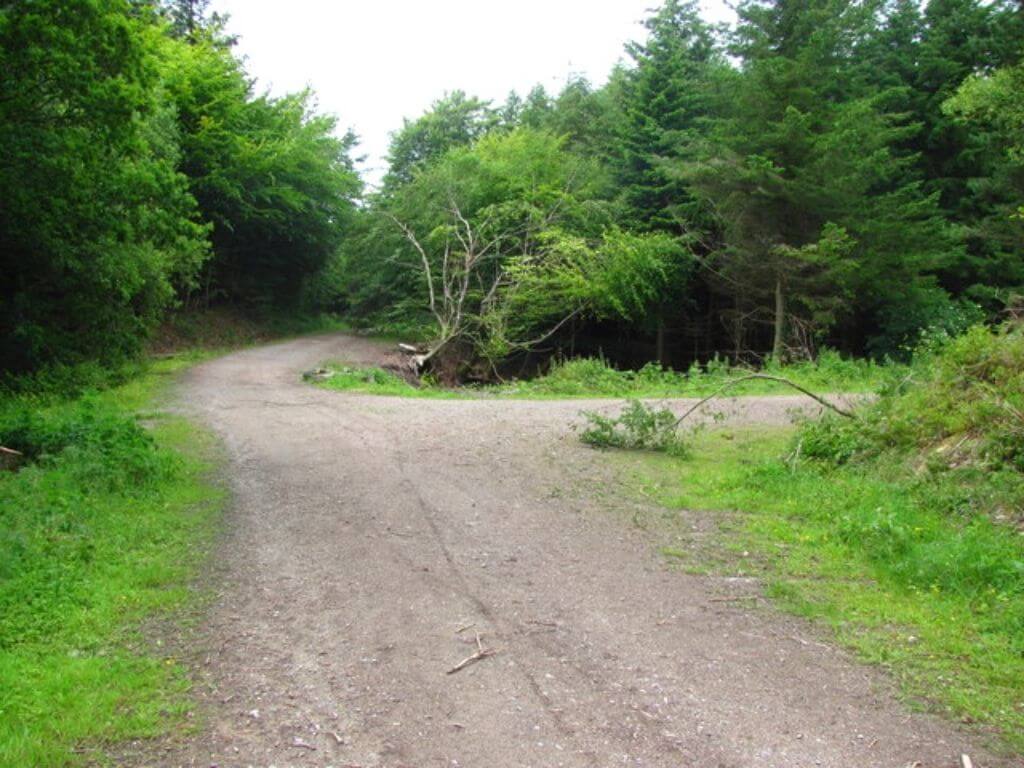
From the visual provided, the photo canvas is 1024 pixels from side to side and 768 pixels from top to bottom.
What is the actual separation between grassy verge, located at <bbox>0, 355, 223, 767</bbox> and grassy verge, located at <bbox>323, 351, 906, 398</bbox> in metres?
7.69

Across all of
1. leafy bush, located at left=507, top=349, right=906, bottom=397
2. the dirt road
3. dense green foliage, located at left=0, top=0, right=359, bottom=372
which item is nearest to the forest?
dense green foliage, located at left=0, top=0, right=359, bottom=372

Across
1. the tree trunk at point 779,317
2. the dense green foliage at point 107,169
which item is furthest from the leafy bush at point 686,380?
the dense green foliage at point 107,169

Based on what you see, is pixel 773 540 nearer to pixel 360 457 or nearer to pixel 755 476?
pixel 755 476

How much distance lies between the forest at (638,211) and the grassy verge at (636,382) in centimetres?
213

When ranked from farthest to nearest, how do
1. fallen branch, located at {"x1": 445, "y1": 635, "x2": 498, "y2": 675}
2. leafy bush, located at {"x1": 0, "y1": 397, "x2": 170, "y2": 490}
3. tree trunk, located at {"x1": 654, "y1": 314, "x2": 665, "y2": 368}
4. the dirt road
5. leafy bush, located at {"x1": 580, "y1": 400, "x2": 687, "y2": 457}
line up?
tree trunk, located at {"x1": 654, "y1": 314, "x2": 665, "y2": 368} → leafy bush, located at {"x1": 580, "y1": 400, "x2": 687, "y2": 457} → leafy bush, located at {"x1": 0, "y1": 397, "x2": 170, "y2": 490} → fallen branch, located at {"x1": 445, "y1": 635, "x2": 498, "y2": 675} → the dirt road

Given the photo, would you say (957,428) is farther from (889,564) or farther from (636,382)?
(636,382)

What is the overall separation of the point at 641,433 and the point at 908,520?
410 cm

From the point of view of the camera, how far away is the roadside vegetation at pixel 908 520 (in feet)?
13.4

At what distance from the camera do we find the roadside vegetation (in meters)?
4.07

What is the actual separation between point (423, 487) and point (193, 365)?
46.3ft

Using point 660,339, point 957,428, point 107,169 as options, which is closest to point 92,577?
point 957,428

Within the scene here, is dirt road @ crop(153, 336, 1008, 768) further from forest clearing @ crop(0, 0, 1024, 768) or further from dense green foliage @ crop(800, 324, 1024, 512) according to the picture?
dense green foliage @ crop(800, 324, 1024, 512)

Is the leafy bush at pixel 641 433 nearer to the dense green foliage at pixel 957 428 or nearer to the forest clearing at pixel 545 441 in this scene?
the forest clearing at pixel 545 441

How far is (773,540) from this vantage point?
621 centimetres
